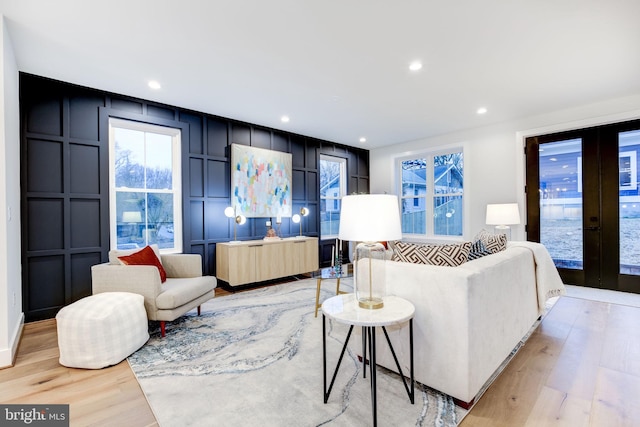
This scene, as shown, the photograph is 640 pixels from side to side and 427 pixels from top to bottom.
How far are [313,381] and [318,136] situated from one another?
456cm

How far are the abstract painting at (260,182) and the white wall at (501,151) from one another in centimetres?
288

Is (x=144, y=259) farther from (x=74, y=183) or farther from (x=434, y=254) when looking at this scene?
(x=434, y=254)

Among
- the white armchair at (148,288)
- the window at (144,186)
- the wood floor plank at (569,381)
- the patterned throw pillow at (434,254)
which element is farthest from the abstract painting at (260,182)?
the wood floor plank at (569,381)

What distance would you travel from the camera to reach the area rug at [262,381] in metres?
1.61

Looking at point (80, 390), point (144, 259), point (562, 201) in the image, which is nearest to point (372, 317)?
point (80, 390)

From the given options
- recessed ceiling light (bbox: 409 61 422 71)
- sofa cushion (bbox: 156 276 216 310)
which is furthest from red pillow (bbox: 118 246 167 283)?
recessed ceiling light (bbox: 409 61 422 71)

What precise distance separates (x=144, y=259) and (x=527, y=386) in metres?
3.27

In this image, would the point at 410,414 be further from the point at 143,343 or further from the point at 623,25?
the point at 623,25

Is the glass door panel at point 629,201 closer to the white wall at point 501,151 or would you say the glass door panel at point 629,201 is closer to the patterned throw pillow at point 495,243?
the white wall at point 501,151

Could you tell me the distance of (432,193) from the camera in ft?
19.5

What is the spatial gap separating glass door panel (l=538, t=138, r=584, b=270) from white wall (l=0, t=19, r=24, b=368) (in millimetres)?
6193

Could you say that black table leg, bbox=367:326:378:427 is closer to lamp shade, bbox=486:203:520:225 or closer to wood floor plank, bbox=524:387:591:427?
wood floor plank, bbox=524:387:591:427

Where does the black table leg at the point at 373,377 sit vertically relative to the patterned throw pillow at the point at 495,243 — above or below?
below

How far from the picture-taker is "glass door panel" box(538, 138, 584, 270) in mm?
4344
